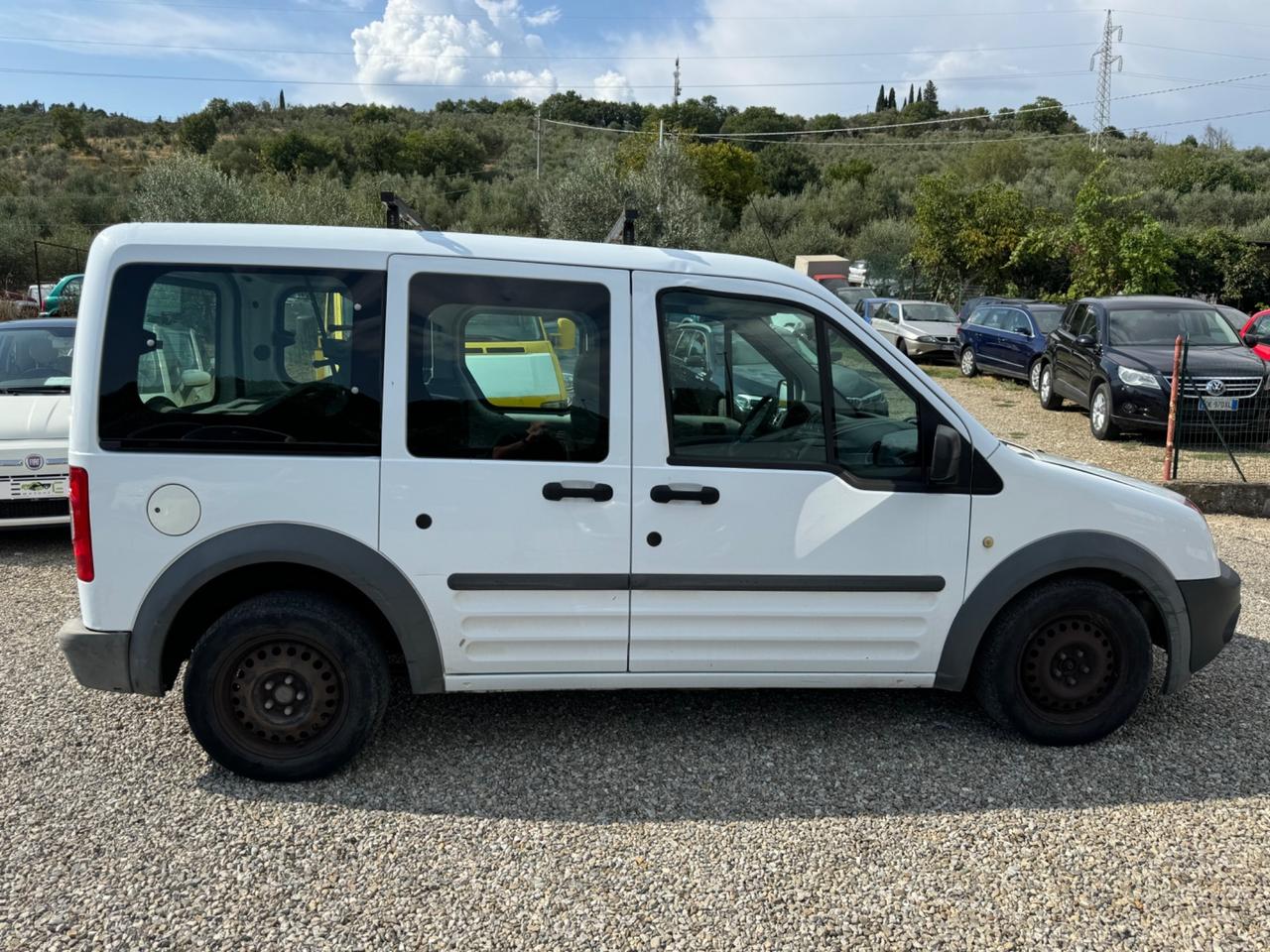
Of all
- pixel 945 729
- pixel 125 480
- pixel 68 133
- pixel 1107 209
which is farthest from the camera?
pixel 68 133

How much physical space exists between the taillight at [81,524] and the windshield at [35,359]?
4630 mm

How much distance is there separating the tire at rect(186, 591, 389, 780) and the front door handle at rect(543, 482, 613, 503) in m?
0.89

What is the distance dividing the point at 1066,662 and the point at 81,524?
3856 millimetres

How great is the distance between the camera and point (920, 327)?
2247cm

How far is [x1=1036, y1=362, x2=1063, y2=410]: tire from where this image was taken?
14.9 metres

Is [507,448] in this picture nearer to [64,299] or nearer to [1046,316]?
[1046,316]

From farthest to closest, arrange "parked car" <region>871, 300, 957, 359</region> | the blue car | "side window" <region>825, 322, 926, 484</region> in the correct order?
1. "parked car" <region>871, 300, 957, 359</region>
2. the blue car
3. "side window" <region>825, 322, 926, 484</region>

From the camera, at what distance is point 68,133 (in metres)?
56.8

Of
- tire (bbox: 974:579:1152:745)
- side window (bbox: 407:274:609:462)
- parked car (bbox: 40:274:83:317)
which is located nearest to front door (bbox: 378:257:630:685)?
side window (bbox: 407:274:609:462)

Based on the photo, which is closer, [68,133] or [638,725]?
[638,725]

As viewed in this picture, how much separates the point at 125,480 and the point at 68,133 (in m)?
65.1

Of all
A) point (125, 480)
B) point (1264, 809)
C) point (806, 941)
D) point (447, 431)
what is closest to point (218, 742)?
point (125, 480)

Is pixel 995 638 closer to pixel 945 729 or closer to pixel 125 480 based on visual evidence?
pixel 945 729

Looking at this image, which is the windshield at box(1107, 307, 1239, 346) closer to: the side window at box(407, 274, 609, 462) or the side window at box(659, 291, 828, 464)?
the side window at box(659, 291, 828, 464)
